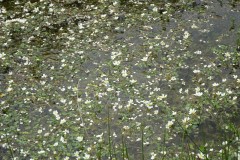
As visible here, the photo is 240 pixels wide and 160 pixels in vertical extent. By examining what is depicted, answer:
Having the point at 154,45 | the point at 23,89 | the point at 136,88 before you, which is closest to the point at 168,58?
the point at 154,45

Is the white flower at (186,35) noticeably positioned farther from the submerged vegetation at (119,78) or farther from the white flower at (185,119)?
the white flower at (185,119)

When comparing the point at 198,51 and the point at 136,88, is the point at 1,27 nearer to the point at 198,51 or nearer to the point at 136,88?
the point at 136,88

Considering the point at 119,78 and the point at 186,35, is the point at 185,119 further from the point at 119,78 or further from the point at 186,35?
the point at 186,35

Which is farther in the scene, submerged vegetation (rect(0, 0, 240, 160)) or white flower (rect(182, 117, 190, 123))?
white flower (rect(182, 117, 190, 123))

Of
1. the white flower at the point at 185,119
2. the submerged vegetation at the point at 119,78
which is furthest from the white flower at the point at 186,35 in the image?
the white flower at the point at 185,119

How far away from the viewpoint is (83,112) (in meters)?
7.18

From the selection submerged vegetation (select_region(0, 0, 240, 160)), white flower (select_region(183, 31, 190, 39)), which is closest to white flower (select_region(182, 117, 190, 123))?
submerged vegetation (select_region(0, 0, 240, 160))

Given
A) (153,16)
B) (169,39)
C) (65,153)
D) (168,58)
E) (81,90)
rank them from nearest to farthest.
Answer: (65,153) < (81,90) < (168,58) < (169,39) < (153,16)

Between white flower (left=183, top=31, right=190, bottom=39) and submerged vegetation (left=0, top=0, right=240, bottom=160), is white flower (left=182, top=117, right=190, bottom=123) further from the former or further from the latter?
white flower (left=183, top=31, right=190, bottom=39)

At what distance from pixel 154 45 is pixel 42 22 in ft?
10.7

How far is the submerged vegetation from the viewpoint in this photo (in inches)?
253

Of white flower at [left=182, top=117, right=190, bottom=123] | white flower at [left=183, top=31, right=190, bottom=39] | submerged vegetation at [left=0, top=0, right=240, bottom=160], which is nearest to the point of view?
submerged vegetation at [left=0, top=0, right=240, bottom=160]

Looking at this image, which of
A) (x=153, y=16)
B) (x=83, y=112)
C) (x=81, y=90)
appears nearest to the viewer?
(x=83, y=112)

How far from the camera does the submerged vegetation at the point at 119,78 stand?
6418 millimetres
